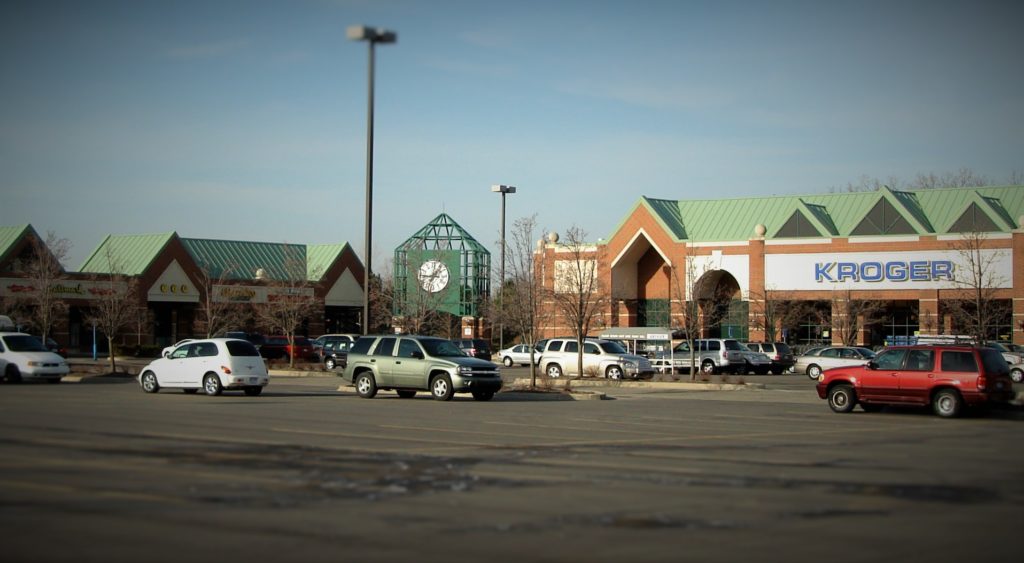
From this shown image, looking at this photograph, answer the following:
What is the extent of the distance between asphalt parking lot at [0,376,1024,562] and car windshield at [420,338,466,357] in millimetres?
5766

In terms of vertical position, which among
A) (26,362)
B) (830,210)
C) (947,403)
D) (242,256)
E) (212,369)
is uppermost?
(830,210)

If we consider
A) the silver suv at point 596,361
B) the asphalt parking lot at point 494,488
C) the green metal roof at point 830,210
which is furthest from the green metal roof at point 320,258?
the asphalt parking lot at point 494,488

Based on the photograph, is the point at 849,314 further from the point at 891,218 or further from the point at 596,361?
the point at 596,361

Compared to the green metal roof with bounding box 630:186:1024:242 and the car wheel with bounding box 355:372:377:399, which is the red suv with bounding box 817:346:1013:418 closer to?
the car wheel with bounding box 355:372:377:399

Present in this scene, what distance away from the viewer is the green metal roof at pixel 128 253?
6947cm

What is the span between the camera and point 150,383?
94.6ft

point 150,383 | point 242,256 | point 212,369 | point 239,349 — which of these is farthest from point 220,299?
point 212,369

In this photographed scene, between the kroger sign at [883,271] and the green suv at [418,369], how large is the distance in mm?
43093

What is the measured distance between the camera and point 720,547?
8.55m

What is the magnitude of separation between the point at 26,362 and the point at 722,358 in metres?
28.5

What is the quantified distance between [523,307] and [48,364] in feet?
52.2

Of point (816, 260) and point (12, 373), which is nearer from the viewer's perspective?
point (12, 373)

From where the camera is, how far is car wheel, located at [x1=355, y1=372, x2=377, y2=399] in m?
27.9

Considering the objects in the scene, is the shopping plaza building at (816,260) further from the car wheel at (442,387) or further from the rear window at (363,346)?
the car wheel at (442,387)
